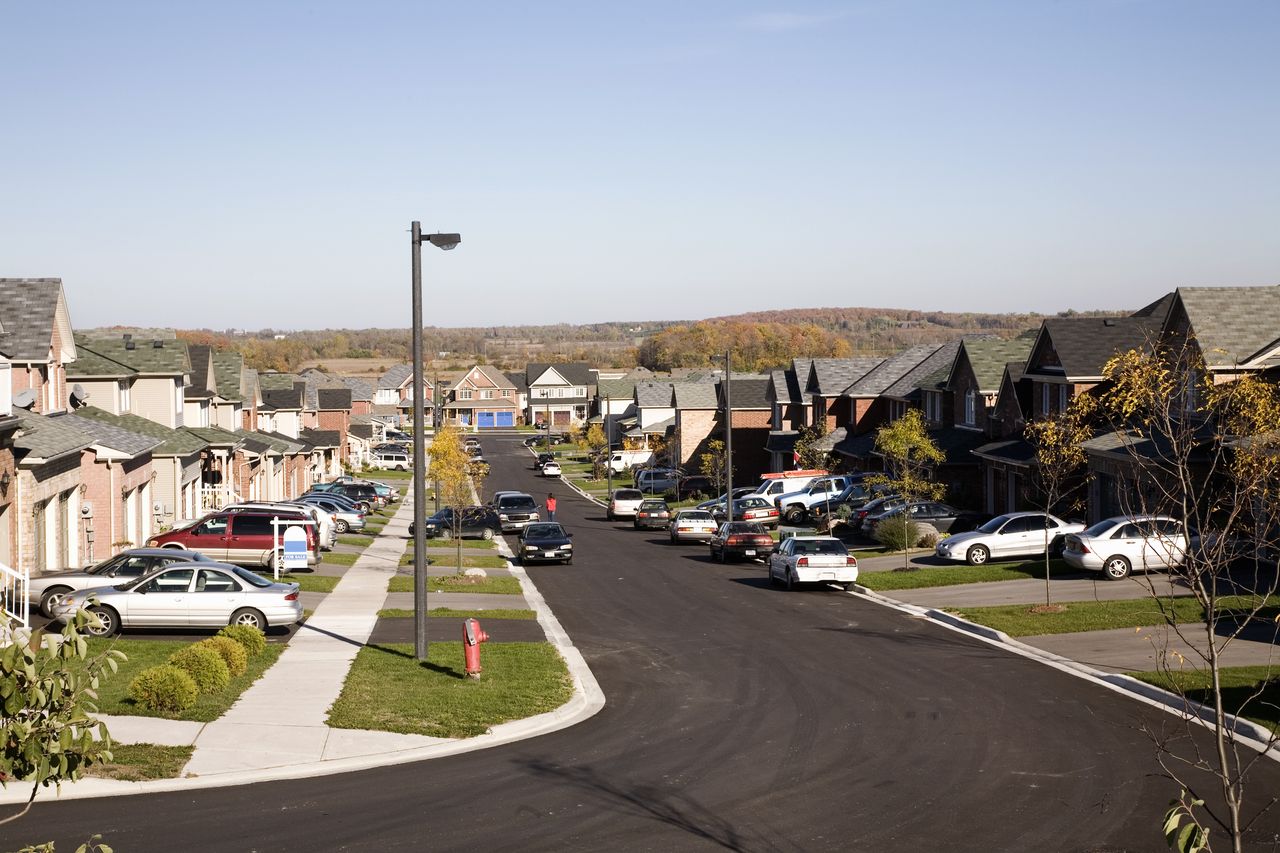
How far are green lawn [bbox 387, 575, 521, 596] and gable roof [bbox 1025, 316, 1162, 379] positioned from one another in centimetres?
2020

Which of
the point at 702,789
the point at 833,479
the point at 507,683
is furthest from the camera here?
the point at 833,479

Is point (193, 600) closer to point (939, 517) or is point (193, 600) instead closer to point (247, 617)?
point (247, 617)

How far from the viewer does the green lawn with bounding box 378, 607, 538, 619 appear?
28.4 metres

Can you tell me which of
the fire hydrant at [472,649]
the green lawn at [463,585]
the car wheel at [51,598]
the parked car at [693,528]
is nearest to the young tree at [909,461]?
the parked car at [693,528]

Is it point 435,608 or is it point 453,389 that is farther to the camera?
point 453,389

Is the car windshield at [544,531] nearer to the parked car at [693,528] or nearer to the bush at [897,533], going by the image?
the parked car at [693,528]

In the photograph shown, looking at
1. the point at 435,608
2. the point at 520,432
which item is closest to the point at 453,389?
the point at 520,432

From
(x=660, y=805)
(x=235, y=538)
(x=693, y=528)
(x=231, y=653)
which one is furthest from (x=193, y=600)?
(x=693, y=528)

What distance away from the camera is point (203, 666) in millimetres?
18141

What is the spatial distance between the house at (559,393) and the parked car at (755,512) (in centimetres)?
10807

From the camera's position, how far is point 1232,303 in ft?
124

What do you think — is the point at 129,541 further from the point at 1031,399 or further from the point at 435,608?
the point at 1031,399

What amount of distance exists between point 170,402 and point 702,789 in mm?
36516

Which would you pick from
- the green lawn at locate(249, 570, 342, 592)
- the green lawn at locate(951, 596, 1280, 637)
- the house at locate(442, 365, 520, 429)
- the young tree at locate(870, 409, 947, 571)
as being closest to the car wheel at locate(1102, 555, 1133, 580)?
the green lawn at locate(951, 596, 1280, 637)
